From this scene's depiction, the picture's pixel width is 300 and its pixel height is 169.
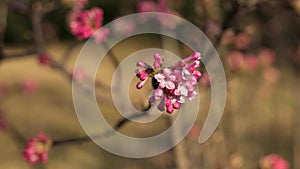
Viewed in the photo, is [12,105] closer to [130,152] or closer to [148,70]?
[130,152]

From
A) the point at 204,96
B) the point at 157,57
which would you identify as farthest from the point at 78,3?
the point at 157,57

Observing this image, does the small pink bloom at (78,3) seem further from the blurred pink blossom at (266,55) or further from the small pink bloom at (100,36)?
the blurred pink blossom at (266,55)

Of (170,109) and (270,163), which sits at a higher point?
(270,163)

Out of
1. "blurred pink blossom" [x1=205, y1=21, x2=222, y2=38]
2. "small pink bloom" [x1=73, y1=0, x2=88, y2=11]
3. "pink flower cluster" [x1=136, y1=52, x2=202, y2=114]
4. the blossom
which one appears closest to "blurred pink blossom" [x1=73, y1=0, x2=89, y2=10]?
"small pink bloom" [x1=73, y1=0, x2=88, y2=11]

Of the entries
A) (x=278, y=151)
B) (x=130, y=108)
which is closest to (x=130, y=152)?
(x=278, y=151)

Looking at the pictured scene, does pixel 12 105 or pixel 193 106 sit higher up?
pixel 193 106

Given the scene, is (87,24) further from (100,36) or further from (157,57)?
(157,57)
